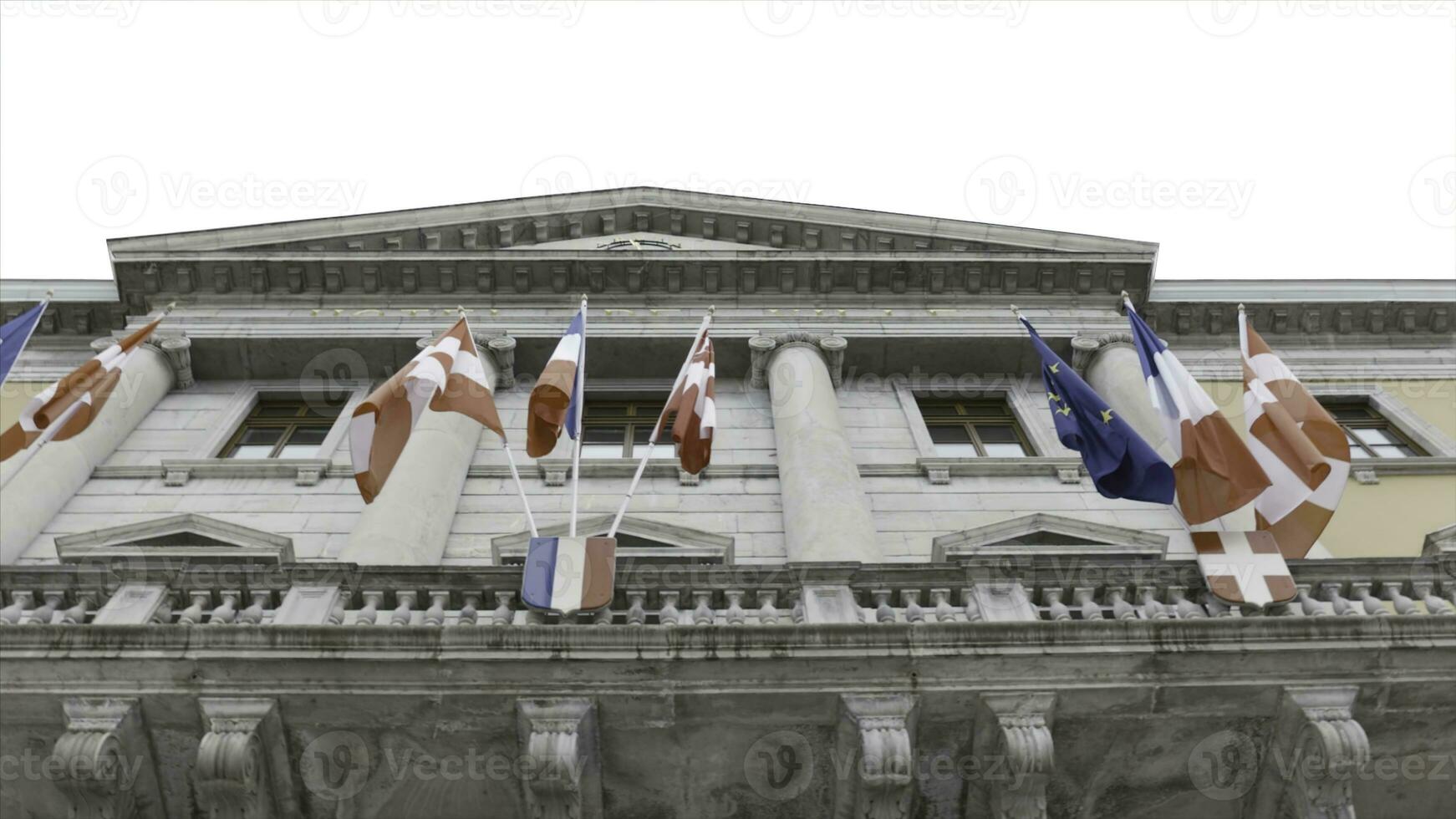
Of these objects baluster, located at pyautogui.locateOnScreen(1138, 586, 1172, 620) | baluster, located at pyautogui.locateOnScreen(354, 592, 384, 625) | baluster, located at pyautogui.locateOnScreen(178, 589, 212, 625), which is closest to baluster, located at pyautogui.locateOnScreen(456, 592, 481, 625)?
baluster, located at pyautogui.locateOnScreen(354, 592, 384, 625)

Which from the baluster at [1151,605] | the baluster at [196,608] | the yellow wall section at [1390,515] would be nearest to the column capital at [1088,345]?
the yellow wall section at [1390,515]

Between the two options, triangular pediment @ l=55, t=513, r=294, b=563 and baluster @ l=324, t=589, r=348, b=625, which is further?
triangular pediment @ l=55, t=513, r=294, b=563

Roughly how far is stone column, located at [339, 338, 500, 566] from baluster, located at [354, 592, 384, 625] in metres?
2.42

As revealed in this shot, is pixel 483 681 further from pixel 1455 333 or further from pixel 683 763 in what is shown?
pixel 1455 333

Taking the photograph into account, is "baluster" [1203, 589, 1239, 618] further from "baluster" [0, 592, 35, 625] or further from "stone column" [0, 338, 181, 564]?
"stone column" [0, 338, 181, 564]

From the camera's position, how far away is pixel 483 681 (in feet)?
31.5

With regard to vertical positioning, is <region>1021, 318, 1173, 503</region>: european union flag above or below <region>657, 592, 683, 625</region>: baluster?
above

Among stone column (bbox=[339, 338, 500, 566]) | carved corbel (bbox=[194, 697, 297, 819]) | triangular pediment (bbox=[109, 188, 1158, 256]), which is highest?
triangular pediment (bbox=[109, 188, 1158, 256])

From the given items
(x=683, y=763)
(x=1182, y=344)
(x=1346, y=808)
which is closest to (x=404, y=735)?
(x=683, y=763)

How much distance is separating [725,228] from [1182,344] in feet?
29.5

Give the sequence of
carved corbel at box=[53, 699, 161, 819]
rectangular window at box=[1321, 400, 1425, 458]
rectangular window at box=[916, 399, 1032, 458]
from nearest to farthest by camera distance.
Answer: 1. carved corbel at box=[53, 699, 161, 819]
2. rectangular window at box=[916, 399, 1032, 458]
3. rectangular window at box=[1321, 400, 1425, 458]

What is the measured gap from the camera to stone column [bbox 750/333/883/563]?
1427cm

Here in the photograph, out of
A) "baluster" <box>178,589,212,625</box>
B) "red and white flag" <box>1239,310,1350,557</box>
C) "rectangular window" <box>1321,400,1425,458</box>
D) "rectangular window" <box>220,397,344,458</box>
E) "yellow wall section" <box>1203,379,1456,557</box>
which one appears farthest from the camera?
"rectangular window" <box>1321,400,1425,458</box>

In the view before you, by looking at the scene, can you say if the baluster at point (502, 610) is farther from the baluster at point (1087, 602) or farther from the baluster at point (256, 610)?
the baluster at point (1087, 602)
